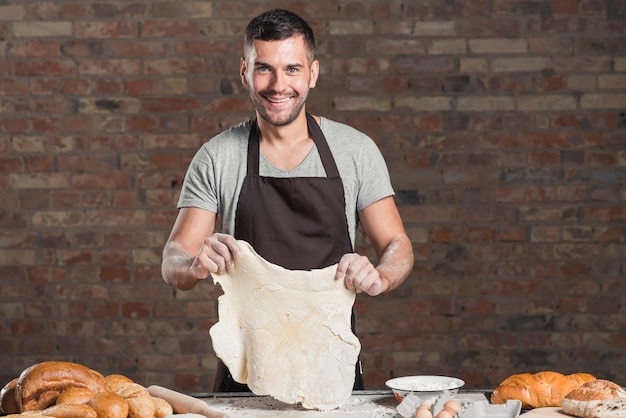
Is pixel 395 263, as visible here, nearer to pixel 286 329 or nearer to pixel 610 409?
pixel 286 329

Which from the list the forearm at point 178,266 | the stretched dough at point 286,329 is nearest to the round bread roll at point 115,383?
the stretched dough at point 286,329

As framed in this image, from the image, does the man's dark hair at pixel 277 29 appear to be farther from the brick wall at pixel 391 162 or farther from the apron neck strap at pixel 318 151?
the brick wall at pixel 391 162

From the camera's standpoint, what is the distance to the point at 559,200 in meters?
3.73

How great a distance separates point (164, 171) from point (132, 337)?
2.42ft

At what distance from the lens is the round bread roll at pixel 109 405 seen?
1.67m

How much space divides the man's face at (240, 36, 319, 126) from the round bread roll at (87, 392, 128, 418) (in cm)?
95

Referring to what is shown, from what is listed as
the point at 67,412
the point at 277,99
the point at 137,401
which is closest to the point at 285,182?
the point at 277,99

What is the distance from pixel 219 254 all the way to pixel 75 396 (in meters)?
0.49

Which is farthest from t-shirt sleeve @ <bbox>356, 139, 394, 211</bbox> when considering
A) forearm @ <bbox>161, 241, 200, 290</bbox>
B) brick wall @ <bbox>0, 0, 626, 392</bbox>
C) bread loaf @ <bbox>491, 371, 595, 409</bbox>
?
brick wall @ <bbox>0, 0, 626, 392</bbox>

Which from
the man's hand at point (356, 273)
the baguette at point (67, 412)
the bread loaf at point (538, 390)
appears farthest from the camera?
the man's hand at point (356, 273)

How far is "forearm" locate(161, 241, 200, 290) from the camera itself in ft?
7.40

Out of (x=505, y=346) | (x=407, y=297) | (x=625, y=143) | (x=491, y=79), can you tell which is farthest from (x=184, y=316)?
(x=625, y=143)

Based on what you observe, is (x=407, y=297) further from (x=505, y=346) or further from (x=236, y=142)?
(x=236, y=142)

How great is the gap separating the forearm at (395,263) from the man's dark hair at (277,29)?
1.92 ft
